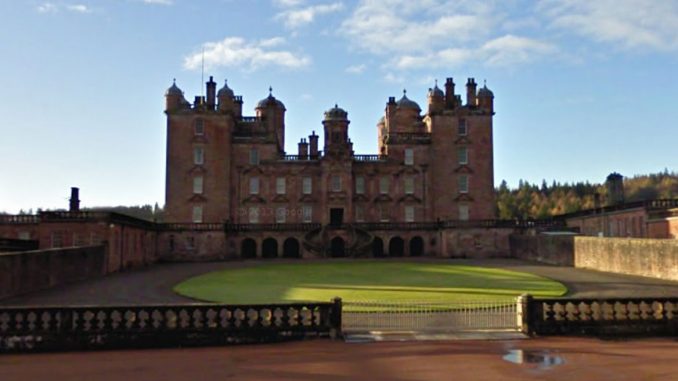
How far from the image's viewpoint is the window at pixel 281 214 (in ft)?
211

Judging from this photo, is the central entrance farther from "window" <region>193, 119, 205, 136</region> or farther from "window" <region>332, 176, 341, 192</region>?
"window" <region>193, 119, 205, 136</region>

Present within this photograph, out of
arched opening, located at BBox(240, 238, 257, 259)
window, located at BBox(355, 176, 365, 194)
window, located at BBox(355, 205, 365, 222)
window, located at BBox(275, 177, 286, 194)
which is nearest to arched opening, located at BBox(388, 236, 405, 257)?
window, located at BBox(355, 205, 365, 222)

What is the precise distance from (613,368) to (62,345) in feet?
38.0

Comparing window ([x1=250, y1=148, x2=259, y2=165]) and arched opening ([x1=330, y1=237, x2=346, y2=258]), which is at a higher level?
window ([x1=250, y1=148, x2=259, y2=165])

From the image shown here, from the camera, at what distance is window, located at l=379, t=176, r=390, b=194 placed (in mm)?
64875

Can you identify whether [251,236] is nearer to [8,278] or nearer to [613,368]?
[8,278]

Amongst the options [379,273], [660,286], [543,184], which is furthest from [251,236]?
[543,184]

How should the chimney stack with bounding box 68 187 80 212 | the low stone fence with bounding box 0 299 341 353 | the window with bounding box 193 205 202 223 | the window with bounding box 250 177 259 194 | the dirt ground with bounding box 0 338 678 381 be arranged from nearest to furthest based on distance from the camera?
the dirt ground with bounding box 0 338 678 381, the low stone fence with bounding box 0 299 341 353, the chimney stack with bounding box 68 187 80 212, the window with bounding box 193 205 202 223, the window with bounding box 250 177 259 194

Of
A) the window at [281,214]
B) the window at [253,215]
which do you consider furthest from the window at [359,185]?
the window at [253,215]

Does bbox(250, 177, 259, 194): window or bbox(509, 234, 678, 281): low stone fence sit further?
bbox(250, 177, 259, 194): window

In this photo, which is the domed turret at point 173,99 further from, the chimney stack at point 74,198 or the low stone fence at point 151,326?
the low stone fence at point 151,326

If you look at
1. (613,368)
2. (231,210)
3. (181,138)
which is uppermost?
(181,138)

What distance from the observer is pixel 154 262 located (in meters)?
57.2

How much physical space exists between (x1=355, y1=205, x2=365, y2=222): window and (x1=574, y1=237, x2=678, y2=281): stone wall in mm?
24015
